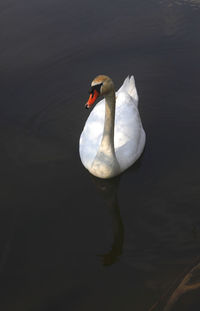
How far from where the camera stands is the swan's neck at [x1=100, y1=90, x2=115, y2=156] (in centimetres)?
672

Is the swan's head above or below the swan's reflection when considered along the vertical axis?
above

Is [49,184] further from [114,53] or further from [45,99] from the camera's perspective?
[114,53]

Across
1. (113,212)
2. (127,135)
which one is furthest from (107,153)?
(113,212)

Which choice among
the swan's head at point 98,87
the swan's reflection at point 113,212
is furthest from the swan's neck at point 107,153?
the swan's head at point 98,87

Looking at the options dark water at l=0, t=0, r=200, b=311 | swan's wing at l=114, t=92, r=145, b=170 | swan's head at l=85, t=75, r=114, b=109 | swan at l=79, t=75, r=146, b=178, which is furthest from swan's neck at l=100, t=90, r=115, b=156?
dark water at l=0, t=0, r=200, b=311

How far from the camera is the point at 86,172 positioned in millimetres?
7785

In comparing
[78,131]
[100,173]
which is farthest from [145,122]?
[100,173]

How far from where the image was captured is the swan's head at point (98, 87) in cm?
633

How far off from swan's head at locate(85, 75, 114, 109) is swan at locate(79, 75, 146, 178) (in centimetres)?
22

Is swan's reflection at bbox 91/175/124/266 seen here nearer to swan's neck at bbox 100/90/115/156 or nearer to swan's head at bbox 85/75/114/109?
swan's neck at bbox 100/90/115/156

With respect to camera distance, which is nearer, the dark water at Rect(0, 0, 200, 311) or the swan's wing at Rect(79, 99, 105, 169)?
the dark water at Rect(0, 0, 200, 311)

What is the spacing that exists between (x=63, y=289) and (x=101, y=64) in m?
6.22

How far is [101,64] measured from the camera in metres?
10.4

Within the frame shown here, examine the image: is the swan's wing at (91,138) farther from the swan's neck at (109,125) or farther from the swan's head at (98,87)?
the swan's head at (98,87)
